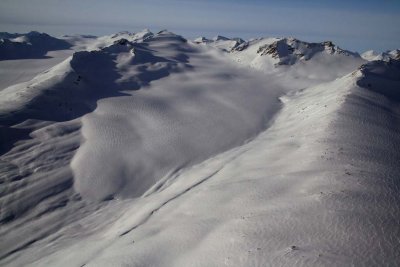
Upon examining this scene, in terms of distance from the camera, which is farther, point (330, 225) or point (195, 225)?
point (195, 225)

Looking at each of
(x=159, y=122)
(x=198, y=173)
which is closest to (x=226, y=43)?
(x=159, y=122)

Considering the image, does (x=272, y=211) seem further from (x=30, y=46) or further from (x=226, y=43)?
(x=30, y=46)

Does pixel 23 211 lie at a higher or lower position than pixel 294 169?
lower

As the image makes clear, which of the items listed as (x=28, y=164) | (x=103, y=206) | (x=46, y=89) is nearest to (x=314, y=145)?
(x=103, y=206)

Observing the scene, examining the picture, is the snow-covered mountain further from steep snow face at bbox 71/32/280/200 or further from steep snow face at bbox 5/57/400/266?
steep snow face at bbox 5/57/400/266

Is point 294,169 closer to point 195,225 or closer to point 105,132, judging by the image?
point 195,225

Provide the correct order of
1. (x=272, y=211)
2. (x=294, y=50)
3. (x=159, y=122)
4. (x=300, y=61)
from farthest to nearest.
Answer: (x=294, y=50) → (x=300, y=61) → (x=159, y=122) → (x=272, y=211)

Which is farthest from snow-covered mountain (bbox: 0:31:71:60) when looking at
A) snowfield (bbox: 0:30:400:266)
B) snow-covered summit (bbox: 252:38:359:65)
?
snow-covered summit (bbox: 252:38:359:65)

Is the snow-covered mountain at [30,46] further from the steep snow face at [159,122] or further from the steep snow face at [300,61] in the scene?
the steep snow face at [300,61]
